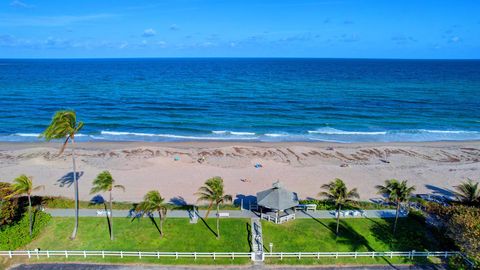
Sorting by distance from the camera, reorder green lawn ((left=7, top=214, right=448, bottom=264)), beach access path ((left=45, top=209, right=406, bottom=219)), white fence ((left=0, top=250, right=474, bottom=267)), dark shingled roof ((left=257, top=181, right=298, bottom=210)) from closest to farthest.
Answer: white fence ((left=0, top=250, right=474, bottom=267)), green lawn ((left=7, top=214, right=448, bottom=264)), dark shingled roof ((left=257, top=181, right=298, bottom=210)), beach access path ((left=45, top=209, right=406, bottom=219))

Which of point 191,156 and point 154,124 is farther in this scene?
point 154,124

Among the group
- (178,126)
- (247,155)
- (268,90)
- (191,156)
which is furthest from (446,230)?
(268,90)

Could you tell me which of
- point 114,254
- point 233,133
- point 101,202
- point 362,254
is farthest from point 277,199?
point 233,133

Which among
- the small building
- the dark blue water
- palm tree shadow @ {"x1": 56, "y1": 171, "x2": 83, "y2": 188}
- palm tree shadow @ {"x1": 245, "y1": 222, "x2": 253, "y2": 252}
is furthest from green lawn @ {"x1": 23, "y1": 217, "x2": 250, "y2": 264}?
the dark blue water

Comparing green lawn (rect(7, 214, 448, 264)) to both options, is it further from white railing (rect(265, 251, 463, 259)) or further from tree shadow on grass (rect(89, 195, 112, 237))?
tree shadow on grass (rect(89, 195, 112, 237))

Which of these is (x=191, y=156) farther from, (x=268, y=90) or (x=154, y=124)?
(x=268, y=90)

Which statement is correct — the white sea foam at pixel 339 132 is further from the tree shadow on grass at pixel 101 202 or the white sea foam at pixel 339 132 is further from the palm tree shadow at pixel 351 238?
the tree shadow on grass at pixel 101 202
